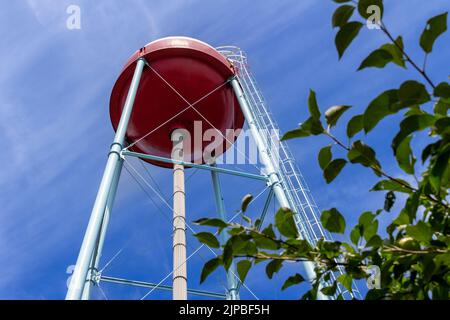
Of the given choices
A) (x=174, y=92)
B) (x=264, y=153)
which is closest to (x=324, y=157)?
(x=264, y=153)

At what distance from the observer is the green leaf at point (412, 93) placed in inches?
48.3

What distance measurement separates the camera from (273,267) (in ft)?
5.26

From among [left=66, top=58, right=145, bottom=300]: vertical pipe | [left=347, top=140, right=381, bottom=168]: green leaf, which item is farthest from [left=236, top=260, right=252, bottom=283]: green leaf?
[left=66, top=58, right=145, bottom=300]: vertical pipe

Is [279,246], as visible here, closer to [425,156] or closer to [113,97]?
[425,156]

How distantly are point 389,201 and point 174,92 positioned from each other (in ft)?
28.4

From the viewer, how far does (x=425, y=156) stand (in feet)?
4.50

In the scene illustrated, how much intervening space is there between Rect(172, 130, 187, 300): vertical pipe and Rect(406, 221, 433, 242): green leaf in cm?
677

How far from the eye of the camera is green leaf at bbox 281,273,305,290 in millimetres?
1619

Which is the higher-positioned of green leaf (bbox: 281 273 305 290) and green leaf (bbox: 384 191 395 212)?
green leaf (bbox: 384 191 395 212)

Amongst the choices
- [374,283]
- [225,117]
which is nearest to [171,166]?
[225,117]

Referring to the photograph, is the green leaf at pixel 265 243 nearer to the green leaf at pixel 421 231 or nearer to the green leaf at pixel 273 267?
the green leaf at pixel 273 267

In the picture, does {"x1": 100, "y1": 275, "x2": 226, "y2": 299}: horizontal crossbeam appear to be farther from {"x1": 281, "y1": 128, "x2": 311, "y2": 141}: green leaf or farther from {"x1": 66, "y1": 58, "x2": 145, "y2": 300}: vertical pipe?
{"x1": 281, "y1": 128, "x2": 311, "y2": 141}: green leaf

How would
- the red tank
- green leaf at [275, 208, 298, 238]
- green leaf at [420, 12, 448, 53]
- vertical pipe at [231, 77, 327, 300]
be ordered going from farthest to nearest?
the red tank, vertical pipe at [231, 77, 327, 300], green leaf at [275, 208, 298, 238], green leaf at [420, 12, 448, 53]

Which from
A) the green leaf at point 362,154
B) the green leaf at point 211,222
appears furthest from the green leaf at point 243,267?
the green leaf at point 362,154
